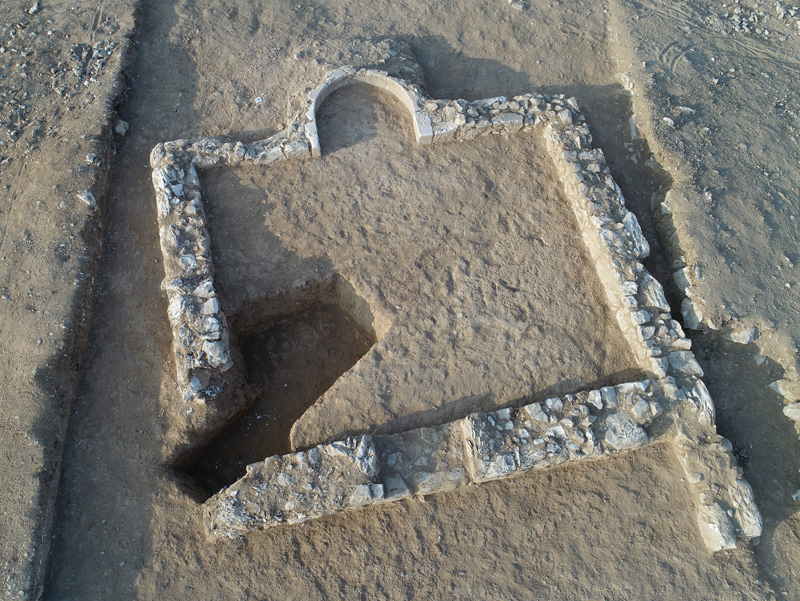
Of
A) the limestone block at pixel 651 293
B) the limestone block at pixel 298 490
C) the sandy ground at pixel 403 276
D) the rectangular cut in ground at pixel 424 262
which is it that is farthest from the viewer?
the limestone block at pixel 651 293

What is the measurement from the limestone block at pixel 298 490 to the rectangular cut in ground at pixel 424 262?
1.03 ft

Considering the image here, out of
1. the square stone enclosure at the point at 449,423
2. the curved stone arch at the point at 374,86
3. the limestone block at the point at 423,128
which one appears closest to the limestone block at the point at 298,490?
the square stone enclosure at the point at 449,423

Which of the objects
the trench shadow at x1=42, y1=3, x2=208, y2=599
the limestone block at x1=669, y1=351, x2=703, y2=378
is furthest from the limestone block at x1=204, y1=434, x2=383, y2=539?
the limestone block at x1=669, y1=351, x2=703, y2=378

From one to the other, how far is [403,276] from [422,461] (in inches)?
72.7

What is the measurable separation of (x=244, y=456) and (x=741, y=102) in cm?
721

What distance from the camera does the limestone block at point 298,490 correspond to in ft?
14.8

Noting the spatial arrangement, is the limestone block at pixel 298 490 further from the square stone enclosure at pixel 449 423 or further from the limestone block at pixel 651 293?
the limestone block at pixel 651 293

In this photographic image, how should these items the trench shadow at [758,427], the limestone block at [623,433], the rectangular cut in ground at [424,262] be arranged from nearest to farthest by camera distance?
the limestone block at [623,433], the trench shadow at [758,427], the rectangular cut in ground at [424,262]

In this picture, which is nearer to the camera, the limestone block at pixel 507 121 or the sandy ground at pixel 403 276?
the sandy ground at pixel 403 276

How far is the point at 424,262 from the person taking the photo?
5598 mm

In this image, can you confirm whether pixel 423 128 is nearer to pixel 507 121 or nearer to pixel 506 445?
pixel 507 121

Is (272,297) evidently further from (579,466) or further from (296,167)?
(579,466)

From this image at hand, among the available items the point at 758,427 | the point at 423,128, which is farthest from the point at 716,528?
the point at 423,128

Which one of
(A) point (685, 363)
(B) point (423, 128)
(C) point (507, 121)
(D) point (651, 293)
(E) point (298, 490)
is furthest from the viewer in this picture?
(C) point (507, 121)
